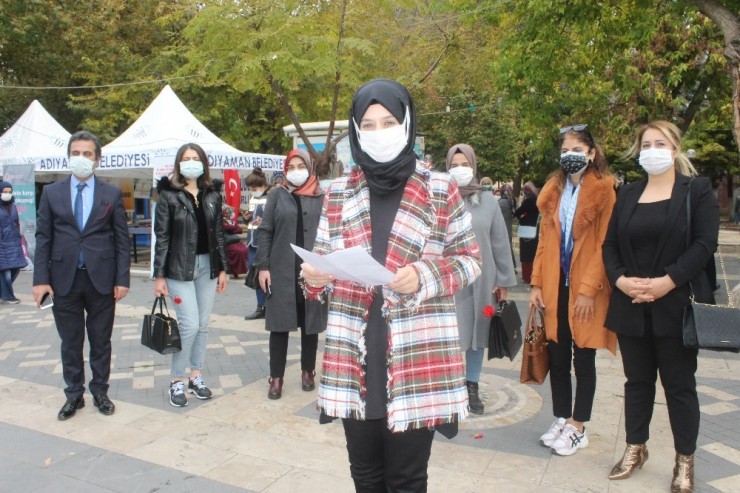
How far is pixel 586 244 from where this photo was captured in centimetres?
376

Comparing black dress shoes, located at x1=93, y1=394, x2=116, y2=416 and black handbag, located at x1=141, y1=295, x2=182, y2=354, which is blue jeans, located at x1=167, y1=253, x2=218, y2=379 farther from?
black dress shoes, located at x1=93, y1=394, x2=116, y2=416

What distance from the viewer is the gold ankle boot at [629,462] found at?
3514 millimetres

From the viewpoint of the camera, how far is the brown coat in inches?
144

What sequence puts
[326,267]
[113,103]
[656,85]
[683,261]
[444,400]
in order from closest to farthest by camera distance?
[326,267]
[444,400]
[683,261]
[656,85]
[113,103]

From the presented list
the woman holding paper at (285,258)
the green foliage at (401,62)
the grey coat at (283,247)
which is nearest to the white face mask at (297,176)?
the woman holding paper at (285,258)

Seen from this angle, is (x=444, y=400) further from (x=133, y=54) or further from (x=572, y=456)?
(x=133, y=54)

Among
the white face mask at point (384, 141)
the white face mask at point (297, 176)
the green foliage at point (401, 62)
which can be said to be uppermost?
the green foliage at point (401, 62)

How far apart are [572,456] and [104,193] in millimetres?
3776

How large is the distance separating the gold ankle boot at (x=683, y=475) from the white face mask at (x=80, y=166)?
4.35 meters

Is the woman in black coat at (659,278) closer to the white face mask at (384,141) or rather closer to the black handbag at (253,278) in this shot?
the white face mask at (384,141)

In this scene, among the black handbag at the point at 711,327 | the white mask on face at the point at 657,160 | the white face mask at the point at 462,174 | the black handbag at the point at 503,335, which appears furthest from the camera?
the white face mask at the point at 462,174

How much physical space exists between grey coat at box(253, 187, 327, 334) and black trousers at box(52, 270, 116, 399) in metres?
1.22

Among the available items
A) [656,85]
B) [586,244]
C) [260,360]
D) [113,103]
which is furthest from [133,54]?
[586,244]

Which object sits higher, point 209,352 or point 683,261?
point 683,261
